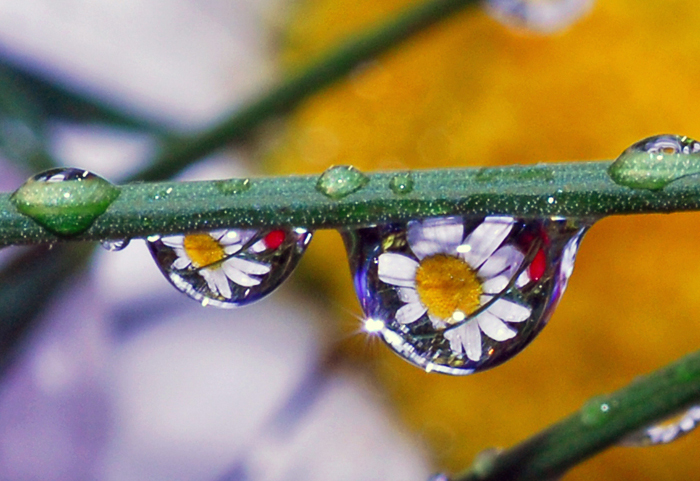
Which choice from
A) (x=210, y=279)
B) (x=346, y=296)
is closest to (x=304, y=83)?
(x=346, y=296)

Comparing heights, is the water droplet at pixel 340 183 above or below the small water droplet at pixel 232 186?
above

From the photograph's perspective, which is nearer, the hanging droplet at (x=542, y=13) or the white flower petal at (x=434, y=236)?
the white flower petal at (x=434, y=236)

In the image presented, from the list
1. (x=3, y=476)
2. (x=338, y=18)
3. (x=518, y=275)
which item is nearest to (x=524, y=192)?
(x=518, y=275)

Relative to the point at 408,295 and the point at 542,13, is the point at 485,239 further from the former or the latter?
the point at 542,13

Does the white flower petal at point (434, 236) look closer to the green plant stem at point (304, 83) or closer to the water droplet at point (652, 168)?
the water droplet at point (652, 168)

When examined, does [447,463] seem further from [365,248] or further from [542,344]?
[365,248]

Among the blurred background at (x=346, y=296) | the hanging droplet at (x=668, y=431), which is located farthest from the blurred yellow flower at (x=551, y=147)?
the hanging droplet at (x=668, y=431)

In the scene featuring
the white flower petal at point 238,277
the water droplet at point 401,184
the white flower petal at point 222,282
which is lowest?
the white flower petal at point 222,282
